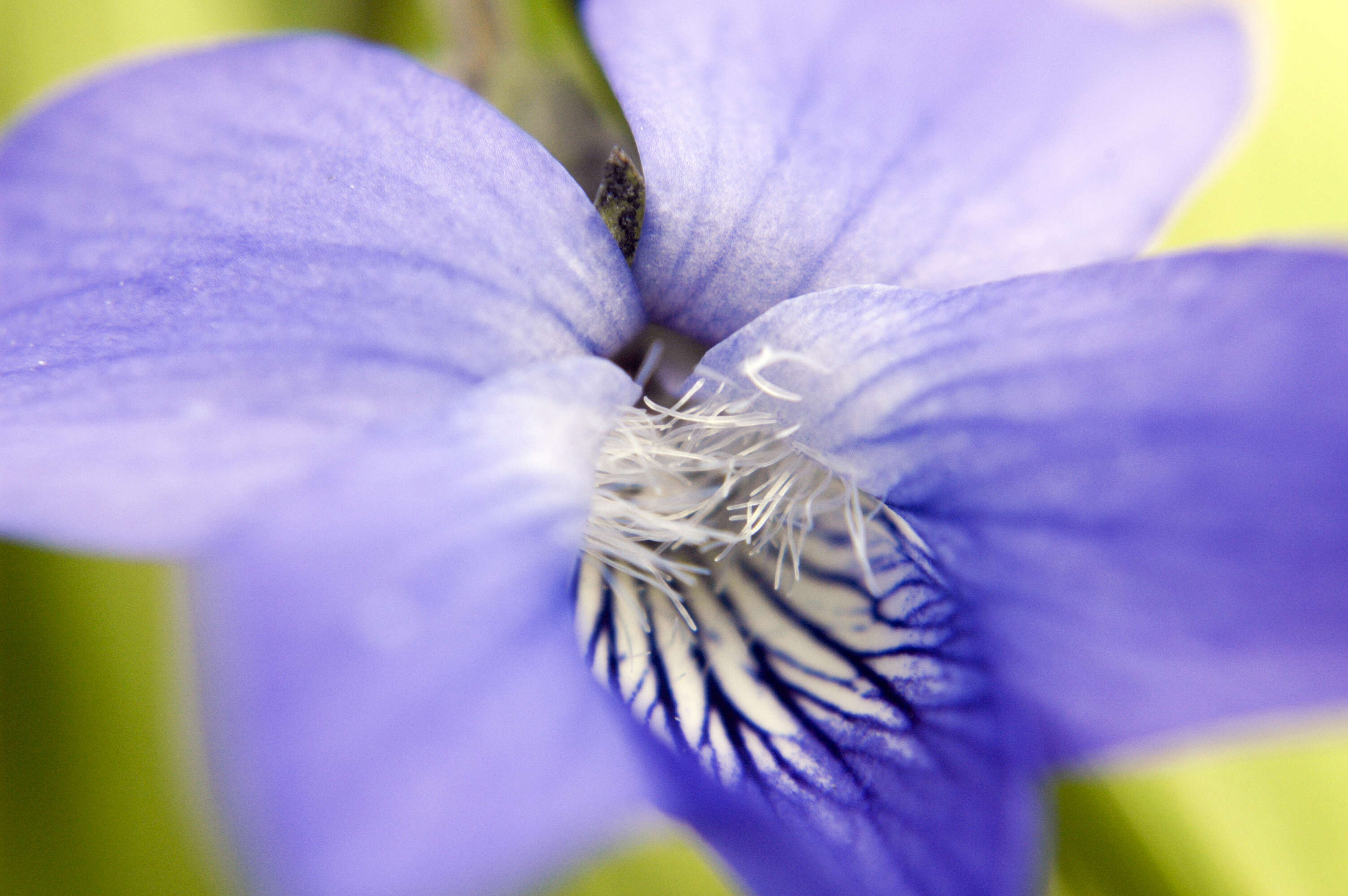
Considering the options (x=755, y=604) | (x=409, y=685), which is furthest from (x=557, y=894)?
(x=409, y=685)

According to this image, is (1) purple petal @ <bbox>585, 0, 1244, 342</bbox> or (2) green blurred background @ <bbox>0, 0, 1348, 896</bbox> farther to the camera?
(2) green blurred background @ <bbox>0, 0, 1348, 896</bbox>

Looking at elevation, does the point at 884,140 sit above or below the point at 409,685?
above

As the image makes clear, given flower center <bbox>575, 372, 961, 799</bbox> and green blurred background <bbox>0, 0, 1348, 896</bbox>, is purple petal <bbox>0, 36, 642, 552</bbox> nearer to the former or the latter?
flower center <bbox>575, 372, 961, 799</bbox>

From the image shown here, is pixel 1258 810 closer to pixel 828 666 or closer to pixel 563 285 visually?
pixel 828 666

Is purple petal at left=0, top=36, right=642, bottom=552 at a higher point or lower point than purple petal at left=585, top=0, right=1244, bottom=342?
lower

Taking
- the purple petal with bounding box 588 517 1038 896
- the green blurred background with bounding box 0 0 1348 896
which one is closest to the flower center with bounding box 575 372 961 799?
the purple petal with bounding box 588 517 1038 896

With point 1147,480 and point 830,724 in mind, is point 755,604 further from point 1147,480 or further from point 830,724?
point 1147,480

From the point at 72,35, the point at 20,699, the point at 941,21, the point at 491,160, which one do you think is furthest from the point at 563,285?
the point at 72,35

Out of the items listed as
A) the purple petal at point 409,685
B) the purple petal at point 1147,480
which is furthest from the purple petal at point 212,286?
the purple petal at point 1147,480
